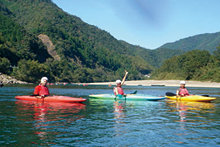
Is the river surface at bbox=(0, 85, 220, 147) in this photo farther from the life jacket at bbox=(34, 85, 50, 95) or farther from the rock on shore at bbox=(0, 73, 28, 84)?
the rock on shore at bbox=(0, 73, 28, 84)

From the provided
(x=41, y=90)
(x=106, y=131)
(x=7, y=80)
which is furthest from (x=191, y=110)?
(x=7, y=80)

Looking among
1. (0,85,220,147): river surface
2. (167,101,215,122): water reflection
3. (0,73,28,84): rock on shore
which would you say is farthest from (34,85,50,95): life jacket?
(0,73,28,84): rock on shore

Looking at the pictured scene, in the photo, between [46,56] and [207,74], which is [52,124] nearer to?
[207,74]

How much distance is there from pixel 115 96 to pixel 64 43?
5699 inches

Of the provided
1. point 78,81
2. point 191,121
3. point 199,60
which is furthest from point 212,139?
point 78,81

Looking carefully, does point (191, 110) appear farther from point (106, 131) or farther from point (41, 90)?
point (41, 90)

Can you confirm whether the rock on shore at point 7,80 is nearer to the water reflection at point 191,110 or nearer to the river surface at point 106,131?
the water reflection at point 191,110

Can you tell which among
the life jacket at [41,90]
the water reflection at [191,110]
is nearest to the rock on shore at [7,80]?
the life jacket at [41,90]

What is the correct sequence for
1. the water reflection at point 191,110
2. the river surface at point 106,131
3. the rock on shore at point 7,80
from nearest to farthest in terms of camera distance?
1. the river surface at point 106,131
2. the water reflection at point 191,110
3. the rock on shore at point 7,80

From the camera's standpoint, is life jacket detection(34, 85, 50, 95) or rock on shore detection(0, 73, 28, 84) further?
rock on shore detection(0, 73, 28, 84)

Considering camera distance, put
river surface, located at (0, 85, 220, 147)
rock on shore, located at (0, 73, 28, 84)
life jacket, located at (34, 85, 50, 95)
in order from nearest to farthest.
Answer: river surface, located at (0, 85, 220, 147) < life jacket, located at (34, 85, 50, 95) < rock on shore, located at (0, 73, 28, 84)

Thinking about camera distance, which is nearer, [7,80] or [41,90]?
[41,90]

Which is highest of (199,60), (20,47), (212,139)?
(20,47)

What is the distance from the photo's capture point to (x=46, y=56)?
14212 cm
